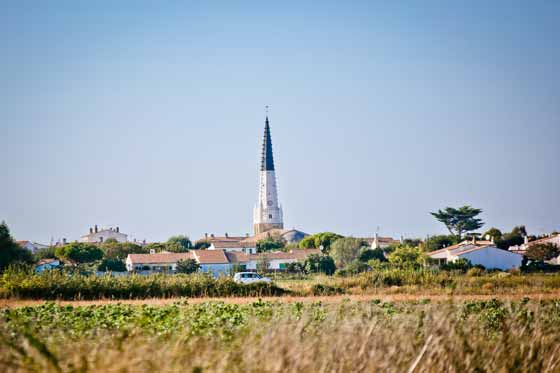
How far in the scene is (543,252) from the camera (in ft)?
255

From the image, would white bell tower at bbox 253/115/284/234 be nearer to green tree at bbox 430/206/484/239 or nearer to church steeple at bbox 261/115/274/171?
church steeple at bbox 261/115/274/171

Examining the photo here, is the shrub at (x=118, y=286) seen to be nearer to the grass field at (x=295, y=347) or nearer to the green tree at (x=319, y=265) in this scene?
the grass field at (x=295, y=347)

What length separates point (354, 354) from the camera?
33.0ft

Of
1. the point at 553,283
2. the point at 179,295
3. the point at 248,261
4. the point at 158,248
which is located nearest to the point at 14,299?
the point at 179,295

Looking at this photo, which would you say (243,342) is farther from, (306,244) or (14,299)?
(306,244)

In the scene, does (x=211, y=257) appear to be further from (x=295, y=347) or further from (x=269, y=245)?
(x=295, y=347)

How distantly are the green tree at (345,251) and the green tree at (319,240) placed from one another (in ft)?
63.1

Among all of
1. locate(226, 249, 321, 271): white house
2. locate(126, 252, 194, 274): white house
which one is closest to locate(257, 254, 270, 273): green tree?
locate(226, 249, 321, 271): white house

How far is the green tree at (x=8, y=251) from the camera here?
5581cm

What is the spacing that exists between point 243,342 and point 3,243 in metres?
50.9

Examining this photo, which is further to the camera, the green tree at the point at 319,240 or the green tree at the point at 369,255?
the green tree at the point at 319,240

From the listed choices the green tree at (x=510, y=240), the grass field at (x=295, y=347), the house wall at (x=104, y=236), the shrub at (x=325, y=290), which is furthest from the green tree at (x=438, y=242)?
the grass field at (x=295, y=347)

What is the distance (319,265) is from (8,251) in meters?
27.4

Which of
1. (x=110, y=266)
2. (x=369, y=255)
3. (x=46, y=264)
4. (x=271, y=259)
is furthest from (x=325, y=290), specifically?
(x=271, y=259)
